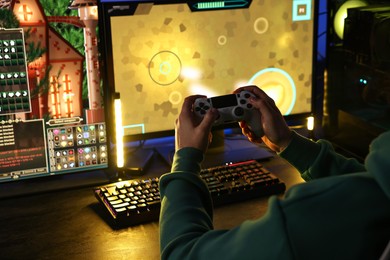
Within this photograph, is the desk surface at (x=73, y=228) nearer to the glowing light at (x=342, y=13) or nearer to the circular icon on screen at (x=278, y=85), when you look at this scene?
the circular icon on screen at (x=278, y=85)

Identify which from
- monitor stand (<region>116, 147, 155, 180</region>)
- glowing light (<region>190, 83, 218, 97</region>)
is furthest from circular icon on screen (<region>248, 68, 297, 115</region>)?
monitor stand (<region>116, 147, 155, 180</region>)

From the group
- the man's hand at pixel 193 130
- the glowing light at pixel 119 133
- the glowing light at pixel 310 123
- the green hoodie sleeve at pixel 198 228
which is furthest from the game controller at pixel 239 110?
the glowing light at pixel 310 123

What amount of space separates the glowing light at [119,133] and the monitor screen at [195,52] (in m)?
0.03

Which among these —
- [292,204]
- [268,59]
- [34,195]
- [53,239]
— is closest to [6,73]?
[34,195]

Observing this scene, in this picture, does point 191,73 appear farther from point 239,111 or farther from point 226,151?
point 239,111

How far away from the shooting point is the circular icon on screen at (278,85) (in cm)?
162

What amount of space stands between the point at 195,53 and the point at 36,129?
462 millimetres

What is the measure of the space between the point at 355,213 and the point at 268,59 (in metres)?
1.00

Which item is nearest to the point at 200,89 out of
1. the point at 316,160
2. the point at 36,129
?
the point at 36,129

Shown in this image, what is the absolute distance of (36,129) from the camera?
141 cm

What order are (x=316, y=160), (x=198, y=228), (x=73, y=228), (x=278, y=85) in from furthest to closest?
(x=278, y=85) < (x=73, y=228) < (x=316, y=160) < (x=198, y=228)

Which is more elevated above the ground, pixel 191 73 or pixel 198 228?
pixel 191 73

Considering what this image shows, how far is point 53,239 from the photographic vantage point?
1.18 m

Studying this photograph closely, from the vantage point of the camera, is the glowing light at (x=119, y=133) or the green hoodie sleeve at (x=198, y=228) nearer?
the green hoodie sleeve at (x=198, y=228)
